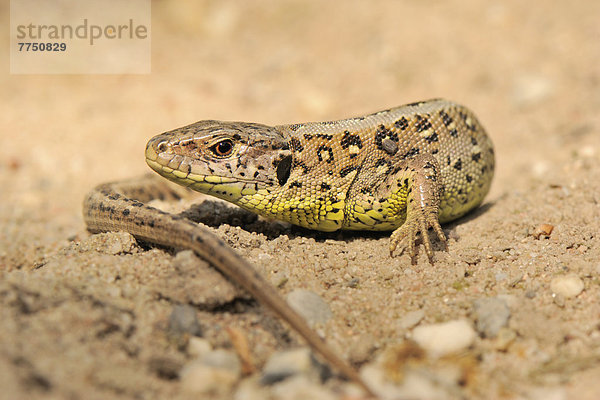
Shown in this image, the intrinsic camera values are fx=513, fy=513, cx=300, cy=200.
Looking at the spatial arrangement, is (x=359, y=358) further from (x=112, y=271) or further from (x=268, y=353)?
(x=112, y=271)

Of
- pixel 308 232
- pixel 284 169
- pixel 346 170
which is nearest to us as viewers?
pixel 284 169

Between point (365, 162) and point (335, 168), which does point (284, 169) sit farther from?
point (365, 162)

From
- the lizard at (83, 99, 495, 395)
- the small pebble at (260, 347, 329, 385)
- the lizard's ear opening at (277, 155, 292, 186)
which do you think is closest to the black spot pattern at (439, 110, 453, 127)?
the lizard at (83, 99, 495, 395)

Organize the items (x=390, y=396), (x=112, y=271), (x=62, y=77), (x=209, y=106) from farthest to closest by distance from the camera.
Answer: (x=62, y=77) < (x=209, y=106) < (x=112, y=271) < (x=390, y=396)

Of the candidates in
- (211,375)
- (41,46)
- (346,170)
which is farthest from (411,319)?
(41,46)

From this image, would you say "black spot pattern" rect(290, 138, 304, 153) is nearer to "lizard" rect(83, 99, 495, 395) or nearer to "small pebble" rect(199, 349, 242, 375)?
"lizard" rect(83, 99, 495, 395)

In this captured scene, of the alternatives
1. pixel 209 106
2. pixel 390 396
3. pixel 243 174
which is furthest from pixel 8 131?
pixel 390 396
